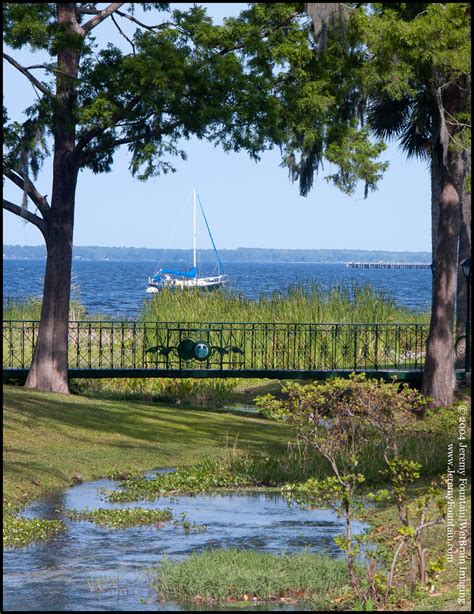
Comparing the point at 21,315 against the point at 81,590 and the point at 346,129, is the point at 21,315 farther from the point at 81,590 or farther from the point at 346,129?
the point at 81,590

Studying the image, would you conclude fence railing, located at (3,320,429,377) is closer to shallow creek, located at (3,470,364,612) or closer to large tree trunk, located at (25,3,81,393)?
large tree trunk, located at (25,3,81,393)

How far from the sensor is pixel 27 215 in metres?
20.3

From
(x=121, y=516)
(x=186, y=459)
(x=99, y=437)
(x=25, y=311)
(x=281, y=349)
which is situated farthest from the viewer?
(x=25, y=311)

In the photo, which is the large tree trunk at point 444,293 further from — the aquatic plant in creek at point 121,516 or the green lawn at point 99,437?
the aquatic plant in creek at point 121,516

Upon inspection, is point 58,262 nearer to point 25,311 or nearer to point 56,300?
point 56,300

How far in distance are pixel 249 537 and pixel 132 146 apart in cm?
1173

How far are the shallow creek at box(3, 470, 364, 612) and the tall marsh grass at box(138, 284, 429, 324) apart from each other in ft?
47.4

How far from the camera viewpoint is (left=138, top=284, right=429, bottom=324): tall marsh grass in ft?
90.6

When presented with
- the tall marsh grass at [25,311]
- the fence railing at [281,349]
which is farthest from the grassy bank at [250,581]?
the tall marsh grass at [25,311]

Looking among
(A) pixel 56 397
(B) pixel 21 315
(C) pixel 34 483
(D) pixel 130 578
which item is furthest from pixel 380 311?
(D) pixel 130 578

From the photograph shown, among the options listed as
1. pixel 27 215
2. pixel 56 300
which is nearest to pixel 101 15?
pixel 27 215

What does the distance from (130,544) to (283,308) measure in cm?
1795

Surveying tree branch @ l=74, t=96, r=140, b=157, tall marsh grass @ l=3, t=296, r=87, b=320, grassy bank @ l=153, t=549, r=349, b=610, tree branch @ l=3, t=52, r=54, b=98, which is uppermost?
tree branch @ l=3, t=52, r=54, b=98

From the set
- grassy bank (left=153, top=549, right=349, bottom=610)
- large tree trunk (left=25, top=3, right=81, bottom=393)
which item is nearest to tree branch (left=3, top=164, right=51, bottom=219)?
large tree trunk (left=25, top=3, right=81, bottom=393)
